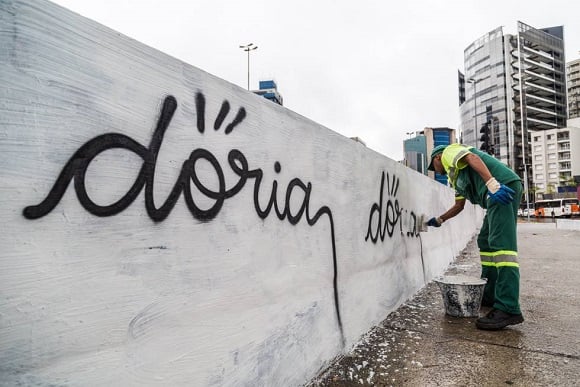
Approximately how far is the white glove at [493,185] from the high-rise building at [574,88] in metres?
122

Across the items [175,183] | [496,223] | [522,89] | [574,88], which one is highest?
[574,88]

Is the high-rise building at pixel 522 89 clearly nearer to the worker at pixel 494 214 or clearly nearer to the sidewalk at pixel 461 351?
the worker at pixel 494 214

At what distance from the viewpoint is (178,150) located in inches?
58.7

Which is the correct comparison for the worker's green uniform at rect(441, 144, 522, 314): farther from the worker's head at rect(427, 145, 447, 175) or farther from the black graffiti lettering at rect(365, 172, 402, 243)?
the black graffiti lettering at rect(365, 172, 402, 243)

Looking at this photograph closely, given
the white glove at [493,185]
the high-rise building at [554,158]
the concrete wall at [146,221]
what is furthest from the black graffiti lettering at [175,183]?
the high-rise building at [554,158]

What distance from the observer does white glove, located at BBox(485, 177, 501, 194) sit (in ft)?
10.2

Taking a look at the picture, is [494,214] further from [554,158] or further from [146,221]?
[554,158]

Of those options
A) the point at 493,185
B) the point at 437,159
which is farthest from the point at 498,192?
the point at 437,159

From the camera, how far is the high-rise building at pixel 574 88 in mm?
99812

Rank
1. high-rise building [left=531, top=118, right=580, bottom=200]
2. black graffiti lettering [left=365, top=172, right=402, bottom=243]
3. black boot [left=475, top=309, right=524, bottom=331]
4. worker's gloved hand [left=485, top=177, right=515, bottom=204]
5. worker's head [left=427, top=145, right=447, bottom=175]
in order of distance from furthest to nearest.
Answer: high-rise building [left=531, top=118, right=580, bottom=200], worker's head [left=427, top=145, right=447, bottom=175], black graffiti lettering [left=365, top=172, right=402, bottom=243], worker's gloved hand [left=485, top=177, right=515, bottom=204], black boot [left=475, top=309, right=524, bottom=331]

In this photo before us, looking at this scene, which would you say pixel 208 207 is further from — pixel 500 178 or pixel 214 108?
pixel 500 178

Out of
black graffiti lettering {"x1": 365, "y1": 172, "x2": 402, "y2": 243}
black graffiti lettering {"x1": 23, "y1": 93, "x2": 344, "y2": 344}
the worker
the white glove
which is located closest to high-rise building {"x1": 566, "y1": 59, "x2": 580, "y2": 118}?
the worker

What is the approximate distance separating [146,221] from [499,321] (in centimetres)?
282

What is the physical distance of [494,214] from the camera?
3.22 metres
